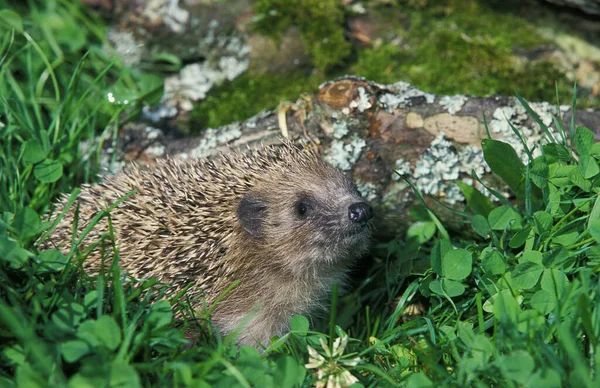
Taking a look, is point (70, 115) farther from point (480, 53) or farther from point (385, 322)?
point (480, 53)

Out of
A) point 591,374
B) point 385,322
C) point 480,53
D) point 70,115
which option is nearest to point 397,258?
point 385,322

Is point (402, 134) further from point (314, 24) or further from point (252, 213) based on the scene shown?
point (314, 24)

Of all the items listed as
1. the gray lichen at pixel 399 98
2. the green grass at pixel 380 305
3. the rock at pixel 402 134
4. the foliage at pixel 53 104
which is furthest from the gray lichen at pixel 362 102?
the foliage at pixel 53 104

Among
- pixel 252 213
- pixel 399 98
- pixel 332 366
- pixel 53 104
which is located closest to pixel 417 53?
pixel 399 98

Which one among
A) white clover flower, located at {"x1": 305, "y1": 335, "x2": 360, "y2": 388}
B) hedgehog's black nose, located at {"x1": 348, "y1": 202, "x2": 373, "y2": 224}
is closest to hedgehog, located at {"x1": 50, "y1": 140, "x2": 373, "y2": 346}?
hedgehog's black nose, located at {"x1": 348, "y1": 202, "x2": 373, "y2": 224}

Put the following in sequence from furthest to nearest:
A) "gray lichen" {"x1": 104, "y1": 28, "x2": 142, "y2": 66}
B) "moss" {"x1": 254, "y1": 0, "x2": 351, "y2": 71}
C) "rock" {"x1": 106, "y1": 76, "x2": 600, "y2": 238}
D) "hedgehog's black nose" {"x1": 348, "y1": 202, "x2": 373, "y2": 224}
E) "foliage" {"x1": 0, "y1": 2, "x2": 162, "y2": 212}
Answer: "gray lichen" {"x1": 104, "y1": 28, "x2": 142, "y2": 66}, "moss" {"x1": 254, "y1": 0, "x2": 351, "y2": 71}, "rock" {"x1": 106, "y1": 76, "x2": 600, "y2": 238}, "foliage" {"x1": 0, "y1": 2, "x2": 162, "y2": 212}, "hedgehog's black nose" {"x1": 348, "y1": 202, "x2": 373, "y2": 224}

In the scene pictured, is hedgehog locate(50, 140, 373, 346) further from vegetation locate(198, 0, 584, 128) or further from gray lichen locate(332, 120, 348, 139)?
vegetation locate(198, 0, 584, 128)

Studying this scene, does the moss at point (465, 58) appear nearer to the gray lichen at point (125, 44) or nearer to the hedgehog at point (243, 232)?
the hedgehog at point (243, 232)
